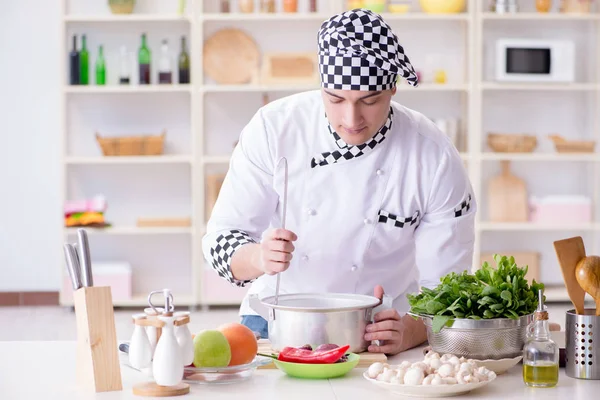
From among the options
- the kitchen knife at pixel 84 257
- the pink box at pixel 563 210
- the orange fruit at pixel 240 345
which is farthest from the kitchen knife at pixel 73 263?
the pink box at pixel 563 210

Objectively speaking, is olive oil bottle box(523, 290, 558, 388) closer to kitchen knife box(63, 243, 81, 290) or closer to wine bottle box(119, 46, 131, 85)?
kitchen knife box(63, 243, 81, 290)

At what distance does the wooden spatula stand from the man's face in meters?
0.58

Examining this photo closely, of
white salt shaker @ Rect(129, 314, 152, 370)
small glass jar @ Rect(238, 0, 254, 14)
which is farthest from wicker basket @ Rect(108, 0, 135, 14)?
white salt shaker @ Rect(129, 314, 152, 370)

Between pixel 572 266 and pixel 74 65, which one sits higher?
pixel 74 65

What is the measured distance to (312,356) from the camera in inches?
68.6

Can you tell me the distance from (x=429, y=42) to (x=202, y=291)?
2.14 meters

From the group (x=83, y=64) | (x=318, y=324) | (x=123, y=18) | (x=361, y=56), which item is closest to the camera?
(x=318, y=324)

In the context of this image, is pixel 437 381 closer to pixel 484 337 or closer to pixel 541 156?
pixel 484 337

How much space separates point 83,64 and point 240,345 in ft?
14.3

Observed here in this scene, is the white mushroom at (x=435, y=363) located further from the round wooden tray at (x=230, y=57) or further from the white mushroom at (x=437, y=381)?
the round wooden tray at (x=230, y=57)

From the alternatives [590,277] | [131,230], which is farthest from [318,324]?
[131,230]

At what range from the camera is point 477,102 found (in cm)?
576

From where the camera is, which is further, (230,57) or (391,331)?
(230,57)

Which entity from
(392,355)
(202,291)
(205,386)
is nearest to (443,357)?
(392,355)
